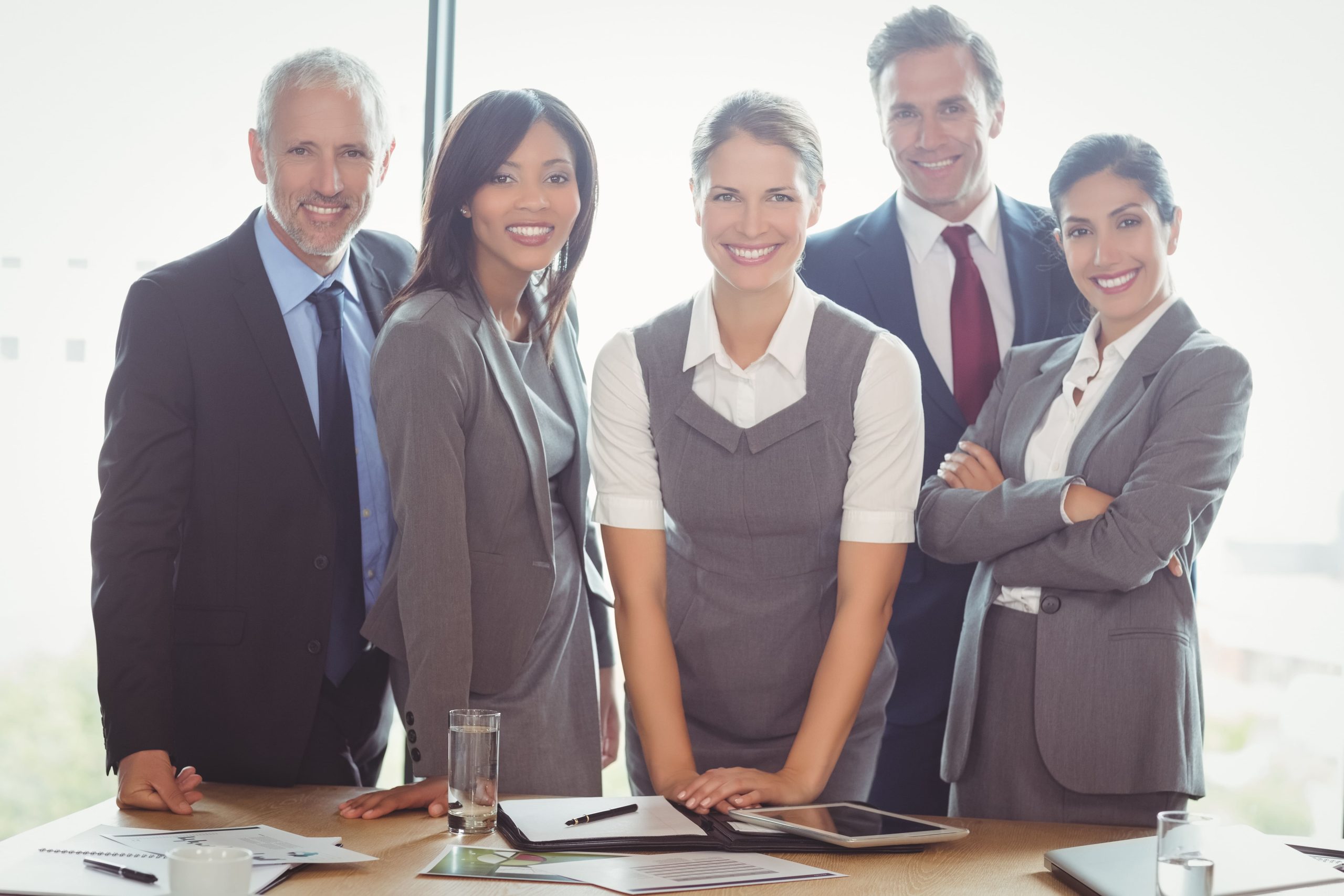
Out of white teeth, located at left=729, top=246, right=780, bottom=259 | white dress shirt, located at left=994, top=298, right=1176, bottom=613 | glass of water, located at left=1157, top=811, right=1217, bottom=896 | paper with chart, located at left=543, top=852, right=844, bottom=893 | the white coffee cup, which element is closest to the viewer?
the white coffee cup

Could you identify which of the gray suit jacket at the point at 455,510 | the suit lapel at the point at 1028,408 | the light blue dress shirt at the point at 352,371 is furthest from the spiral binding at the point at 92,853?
the suit lapel at the point at 1028,408

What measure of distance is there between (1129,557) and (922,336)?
2.59ft

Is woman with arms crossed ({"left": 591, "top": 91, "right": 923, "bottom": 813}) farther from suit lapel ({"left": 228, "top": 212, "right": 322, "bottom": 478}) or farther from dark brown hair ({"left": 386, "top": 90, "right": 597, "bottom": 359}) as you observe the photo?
suit lapel ({"left": 228, "top": 212, "right": 322, "bottom": 478})

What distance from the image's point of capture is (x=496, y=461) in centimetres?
192

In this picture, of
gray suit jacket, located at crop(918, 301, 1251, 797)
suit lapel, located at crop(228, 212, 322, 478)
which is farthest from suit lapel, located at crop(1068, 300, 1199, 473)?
suit lapel, located at crop(228, 212, 322, 478)

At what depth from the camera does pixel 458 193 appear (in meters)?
2.07

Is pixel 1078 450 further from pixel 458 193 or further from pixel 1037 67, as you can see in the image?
pixel 1037 67

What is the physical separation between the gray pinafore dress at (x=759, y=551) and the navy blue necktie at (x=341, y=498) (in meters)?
0.56

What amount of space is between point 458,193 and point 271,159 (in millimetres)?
438

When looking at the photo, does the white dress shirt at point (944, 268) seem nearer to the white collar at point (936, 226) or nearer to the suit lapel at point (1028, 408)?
the white collar at point (936, 226)

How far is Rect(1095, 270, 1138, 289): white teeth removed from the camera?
213 centimetres

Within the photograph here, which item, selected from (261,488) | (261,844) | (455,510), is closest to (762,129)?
(455,510)

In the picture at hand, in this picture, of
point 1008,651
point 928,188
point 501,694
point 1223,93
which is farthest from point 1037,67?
point 501,694

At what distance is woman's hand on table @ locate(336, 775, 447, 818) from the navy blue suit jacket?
118 centimetres
